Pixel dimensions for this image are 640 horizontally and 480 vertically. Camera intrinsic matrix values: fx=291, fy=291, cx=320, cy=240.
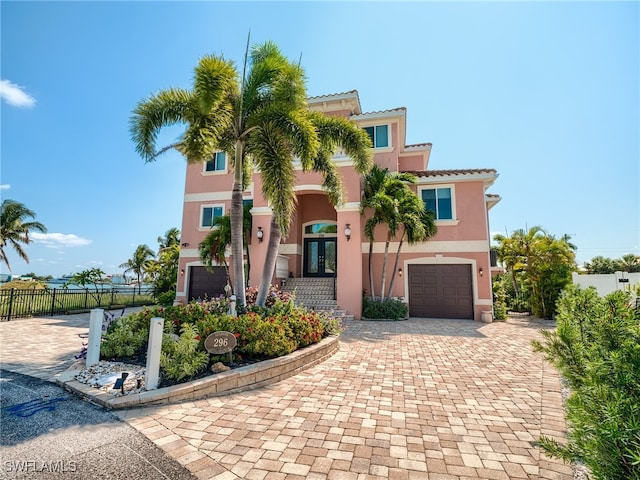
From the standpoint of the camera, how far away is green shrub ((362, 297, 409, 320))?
41.4 feet

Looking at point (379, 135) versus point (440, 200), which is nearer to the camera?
point (440, 200)

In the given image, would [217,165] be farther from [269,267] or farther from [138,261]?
[138,261]

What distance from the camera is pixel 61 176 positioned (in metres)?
16.4

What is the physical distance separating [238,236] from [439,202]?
10.5 m

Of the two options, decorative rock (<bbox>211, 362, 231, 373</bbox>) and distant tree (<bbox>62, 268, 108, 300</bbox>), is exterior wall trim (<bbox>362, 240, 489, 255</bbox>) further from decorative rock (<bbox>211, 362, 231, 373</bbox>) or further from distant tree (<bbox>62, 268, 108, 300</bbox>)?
distant tree (<bbox>62, 268, 108, 300</bbox>)

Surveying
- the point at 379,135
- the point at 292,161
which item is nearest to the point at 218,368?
the point at 292,161

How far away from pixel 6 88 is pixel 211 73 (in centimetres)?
807

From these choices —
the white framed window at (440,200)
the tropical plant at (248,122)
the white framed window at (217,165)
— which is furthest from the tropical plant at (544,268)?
the white framed window at (217,165)

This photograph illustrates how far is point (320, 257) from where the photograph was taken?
16.2 meters

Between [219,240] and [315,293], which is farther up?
[219,240]

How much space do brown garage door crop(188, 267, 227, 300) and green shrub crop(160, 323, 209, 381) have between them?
35.9 ft

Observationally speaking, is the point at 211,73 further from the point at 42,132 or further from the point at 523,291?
the point at 523,291

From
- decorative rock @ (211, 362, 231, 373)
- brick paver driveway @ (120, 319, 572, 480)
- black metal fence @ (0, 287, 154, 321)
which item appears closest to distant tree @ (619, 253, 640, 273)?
brick paver driveway @ (120, 319, 572, 480)

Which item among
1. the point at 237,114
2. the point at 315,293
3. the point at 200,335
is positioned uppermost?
the point at 237,114
